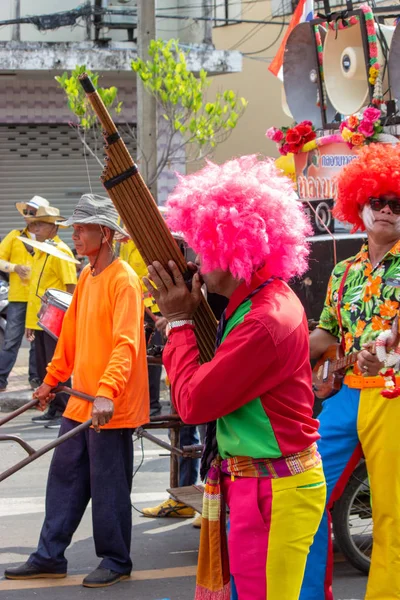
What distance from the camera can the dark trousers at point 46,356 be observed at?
367 inches

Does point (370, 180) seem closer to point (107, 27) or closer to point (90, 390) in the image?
point (90, 390)

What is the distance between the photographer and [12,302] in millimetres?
10805

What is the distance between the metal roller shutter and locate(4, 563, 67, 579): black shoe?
1379 centimetres

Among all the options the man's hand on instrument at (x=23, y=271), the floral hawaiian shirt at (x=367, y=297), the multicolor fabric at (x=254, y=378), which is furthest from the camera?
the man's hand on instrument at (x=23, y=271)

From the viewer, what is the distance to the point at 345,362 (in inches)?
173

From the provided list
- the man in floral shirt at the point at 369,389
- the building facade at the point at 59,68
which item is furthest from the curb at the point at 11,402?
the building facade at the point at 59,68

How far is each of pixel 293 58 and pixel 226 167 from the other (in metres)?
4.80

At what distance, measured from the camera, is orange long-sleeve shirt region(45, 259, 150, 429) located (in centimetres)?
483

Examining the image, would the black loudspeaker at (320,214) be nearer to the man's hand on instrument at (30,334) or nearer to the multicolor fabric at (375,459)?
the multicolor fabric at (375,459)

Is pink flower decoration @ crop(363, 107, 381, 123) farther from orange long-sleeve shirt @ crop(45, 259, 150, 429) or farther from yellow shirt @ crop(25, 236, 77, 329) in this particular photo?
yellow shirt @ crop(25, 236, 77, 329)

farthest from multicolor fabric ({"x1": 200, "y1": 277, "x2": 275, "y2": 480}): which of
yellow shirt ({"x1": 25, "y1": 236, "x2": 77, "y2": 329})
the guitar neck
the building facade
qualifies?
the building facade

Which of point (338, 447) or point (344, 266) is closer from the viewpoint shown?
point (338, 447)

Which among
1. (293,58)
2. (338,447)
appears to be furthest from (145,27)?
(338,447)

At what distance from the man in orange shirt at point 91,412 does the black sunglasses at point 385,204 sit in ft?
4.11
